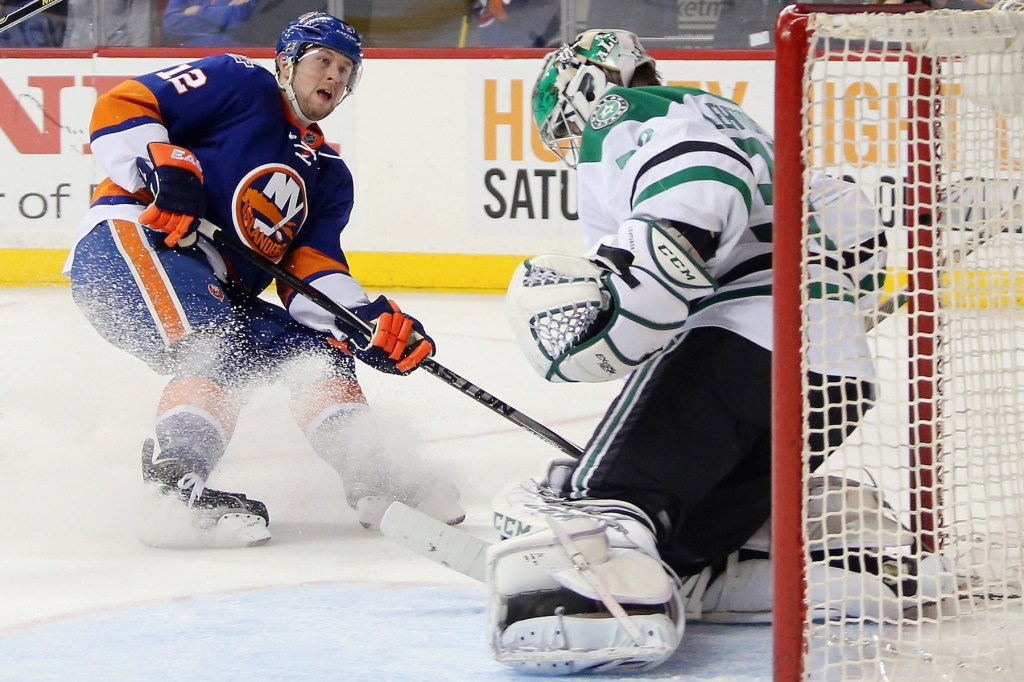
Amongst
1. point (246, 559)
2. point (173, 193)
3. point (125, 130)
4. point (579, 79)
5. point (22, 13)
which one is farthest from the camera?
point (22, 13)

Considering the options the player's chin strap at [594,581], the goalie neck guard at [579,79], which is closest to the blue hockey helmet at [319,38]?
the goalie neck guard at [579,79]

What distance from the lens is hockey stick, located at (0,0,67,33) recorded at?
17.6ft

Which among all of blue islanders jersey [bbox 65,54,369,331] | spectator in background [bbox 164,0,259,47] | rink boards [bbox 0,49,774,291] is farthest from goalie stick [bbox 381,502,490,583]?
spectator in background [bbox 164,0,259,47]

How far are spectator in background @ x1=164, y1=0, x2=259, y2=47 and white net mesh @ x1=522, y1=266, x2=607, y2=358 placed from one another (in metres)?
4.49

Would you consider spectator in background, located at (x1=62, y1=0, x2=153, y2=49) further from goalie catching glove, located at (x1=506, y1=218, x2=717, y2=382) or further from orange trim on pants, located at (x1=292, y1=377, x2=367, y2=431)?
goalie catching glove, located at (x1=506, y1=218, x2=717, y2=382)

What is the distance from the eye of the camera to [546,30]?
207 inches

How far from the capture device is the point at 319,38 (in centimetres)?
238

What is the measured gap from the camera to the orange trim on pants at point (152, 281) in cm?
225

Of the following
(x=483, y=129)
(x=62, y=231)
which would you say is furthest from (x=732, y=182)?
(x=62, y=231)

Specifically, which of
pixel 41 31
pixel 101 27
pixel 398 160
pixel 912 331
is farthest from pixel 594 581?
pixel 41 31

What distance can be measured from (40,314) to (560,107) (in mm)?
3311

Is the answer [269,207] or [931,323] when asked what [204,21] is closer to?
[269,207]

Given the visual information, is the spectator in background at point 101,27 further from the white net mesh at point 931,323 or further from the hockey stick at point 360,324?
the white net mesh at point 931,323

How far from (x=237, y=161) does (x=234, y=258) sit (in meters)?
0.20
